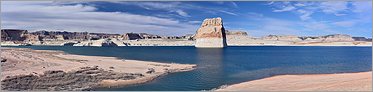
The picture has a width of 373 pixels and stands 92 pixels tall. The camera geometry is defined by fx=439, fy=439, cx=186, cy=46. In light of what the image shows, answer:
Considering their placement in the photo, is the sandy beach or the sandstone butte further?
the sandstone butte

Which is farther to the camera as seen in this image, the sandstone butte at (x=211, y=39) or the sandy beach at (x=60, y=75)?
the sandstone butte at (x=211, y=39)

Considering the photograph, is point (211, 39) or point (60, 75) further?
point (211, 39)

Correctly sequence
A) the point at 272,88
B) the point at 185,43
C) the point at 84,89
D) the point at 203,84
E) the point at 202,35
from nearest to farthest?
the point at 272,88
the point at 84,89
the point at 203,84
the point at 202,35
the point at 185,43

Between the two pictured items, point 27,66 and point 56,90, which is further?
point 27,66

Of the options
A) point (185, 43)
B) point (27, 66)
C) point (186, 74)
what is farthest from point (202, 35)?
point (27, 66)

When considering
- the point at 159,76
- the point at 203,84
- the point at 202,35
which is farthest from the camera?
the point at 202,35

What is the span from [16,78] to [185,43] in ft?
159

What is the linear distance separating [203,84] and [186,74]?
2.75m

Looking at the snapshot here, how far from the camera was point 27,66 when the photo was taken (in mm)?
13516

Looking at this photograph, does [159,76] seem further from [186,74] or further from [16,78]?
[16,78]

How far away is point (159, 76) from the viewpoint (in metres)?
14.5

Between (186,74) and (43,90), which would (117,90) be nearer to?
(43,90)

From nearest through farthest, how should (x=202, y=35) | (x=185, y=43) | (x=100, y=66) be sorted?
(x=100, y=66), (x=202, y=35), (x=185, y=43)

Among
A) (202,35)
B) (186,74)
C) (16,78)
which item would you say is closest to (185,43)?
(202,35)
